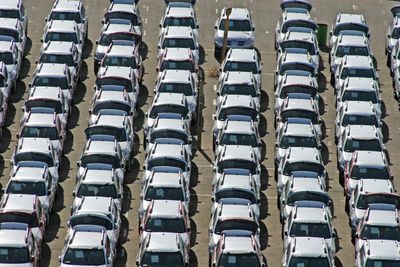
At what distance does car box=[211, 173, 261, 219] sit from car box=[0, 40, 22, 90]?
43.1 feet

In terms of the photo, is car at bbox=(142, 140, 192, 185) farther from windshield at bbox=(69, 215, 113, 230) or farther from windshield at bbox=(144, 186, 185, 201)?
windshield at bbox=(69, 215, 113, 230)

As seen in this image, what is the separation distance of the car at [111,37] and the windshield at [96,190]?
11.6 meters

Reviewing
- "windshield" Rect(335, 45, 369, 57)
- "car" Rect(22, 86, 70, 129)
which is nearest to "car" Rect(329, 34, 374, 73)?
"windshield" Rect(335, 45, 369, 57)

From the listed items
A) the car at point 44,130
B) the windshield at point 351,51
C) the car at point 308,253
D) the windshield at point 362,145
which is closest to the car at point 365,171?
the windshield at point 362,145

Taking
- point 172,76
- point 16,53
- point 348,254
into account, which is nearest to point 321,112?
point 172,76

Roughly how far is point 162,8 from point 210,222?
20341 mm

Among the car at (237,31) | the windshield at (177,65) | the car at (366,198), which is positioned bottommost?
the car at (366,198)

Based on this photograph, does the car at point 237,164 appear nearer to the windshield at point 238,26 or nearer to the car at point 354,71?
the car at point 354,71

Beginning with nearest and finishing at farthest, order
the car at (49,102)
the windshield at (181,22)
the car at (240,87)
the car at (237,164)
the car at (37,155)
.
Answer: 1. the car at (237,164)
2. the car at (37,155)
3. the car at (49,102)
4. the car at (240,87)
5. the windshield at (181,22)

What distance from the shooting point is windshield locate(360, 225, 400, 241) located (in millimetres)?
45625

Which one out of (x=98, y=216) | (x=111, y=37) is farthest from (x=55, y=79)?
(x=98, y=216)

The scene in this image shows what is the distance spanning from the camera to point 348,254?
47.1 metres

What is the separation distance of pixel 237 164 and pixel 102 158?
212 inches

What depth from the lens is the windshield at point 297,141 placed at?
51.0m
